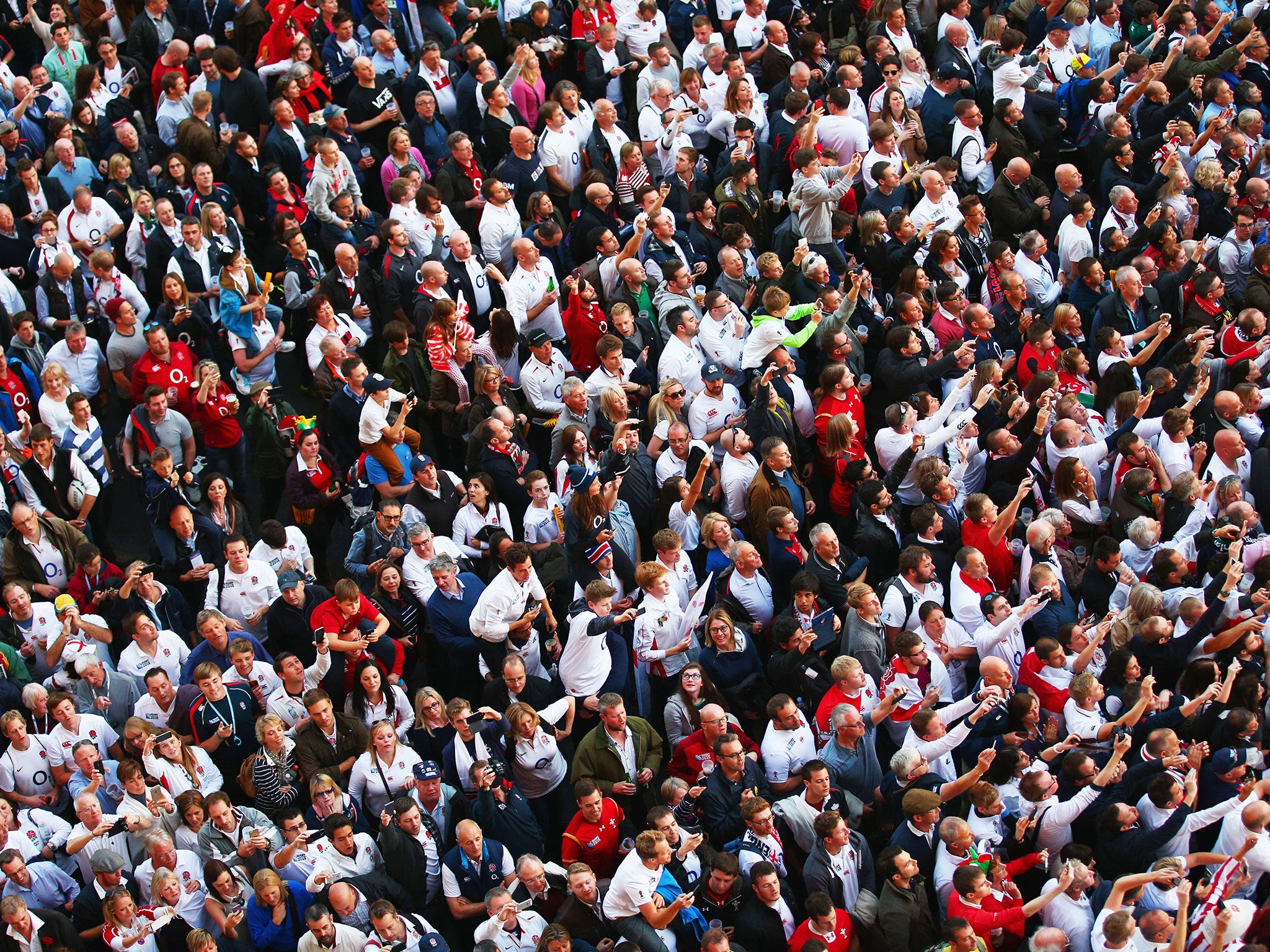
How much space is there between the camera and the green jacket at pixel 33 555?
374 inches

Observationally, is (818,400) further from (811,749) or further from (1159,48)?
(1159,48)

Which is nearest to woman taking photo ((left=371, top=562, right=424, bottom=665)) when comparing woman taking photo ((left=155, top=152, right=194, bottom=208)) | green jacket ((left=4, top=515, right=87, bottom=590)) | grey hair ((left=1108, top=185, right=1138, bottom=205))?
green jacket ((left=4, top=515, right=87, bottom=590))

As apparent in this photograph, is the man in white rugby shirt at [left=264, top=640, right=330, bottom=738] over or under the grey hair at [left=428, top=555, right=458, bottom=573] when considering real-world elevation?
under

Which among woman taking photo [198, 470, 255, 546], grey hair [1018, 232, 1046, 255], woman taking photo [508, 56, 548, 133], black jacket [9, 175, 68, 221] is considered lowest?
woman taking photo [198, 470, 255, 546]

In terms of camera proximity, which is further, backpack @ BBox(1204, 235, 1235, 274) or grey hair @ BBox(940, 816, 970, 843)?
backpack @ BBox(1204, 235, 1235, 274)

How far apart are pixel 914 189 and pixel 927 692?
4968 millimetres

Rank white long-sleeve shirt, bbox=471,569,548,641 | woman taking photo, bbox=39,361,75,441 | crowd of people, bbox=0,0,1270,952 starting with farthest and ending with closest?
woman taking photo, bbox=39,361,75,441
white long-sleeve shirt, bbox=471,569,548,641
crowd of people, bbox=0,0,1270,952

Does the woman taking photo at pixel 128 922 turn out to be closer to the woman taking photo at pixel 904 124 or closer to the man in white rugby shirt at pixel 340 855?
the man in white rugby shirt at pixel 340 855

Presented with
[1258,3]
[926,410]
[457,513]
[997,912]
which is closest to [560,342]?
[457,513]

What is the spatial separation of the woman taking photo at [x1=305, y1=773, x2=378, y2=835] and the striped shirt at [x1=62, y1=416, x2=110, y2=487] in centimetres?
318

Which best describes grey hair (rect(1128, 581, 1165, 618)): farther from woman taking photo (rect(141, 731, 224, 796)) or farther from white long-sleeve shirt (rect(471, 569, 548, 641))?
woman taking photo (rect(141, 731, 224, 796))

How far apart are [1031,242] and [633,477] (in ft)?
12.2

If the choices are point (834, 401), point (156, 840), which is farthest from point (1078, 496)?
point (156, 840)

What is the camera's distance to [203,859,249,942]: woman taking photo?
7.88 meters
